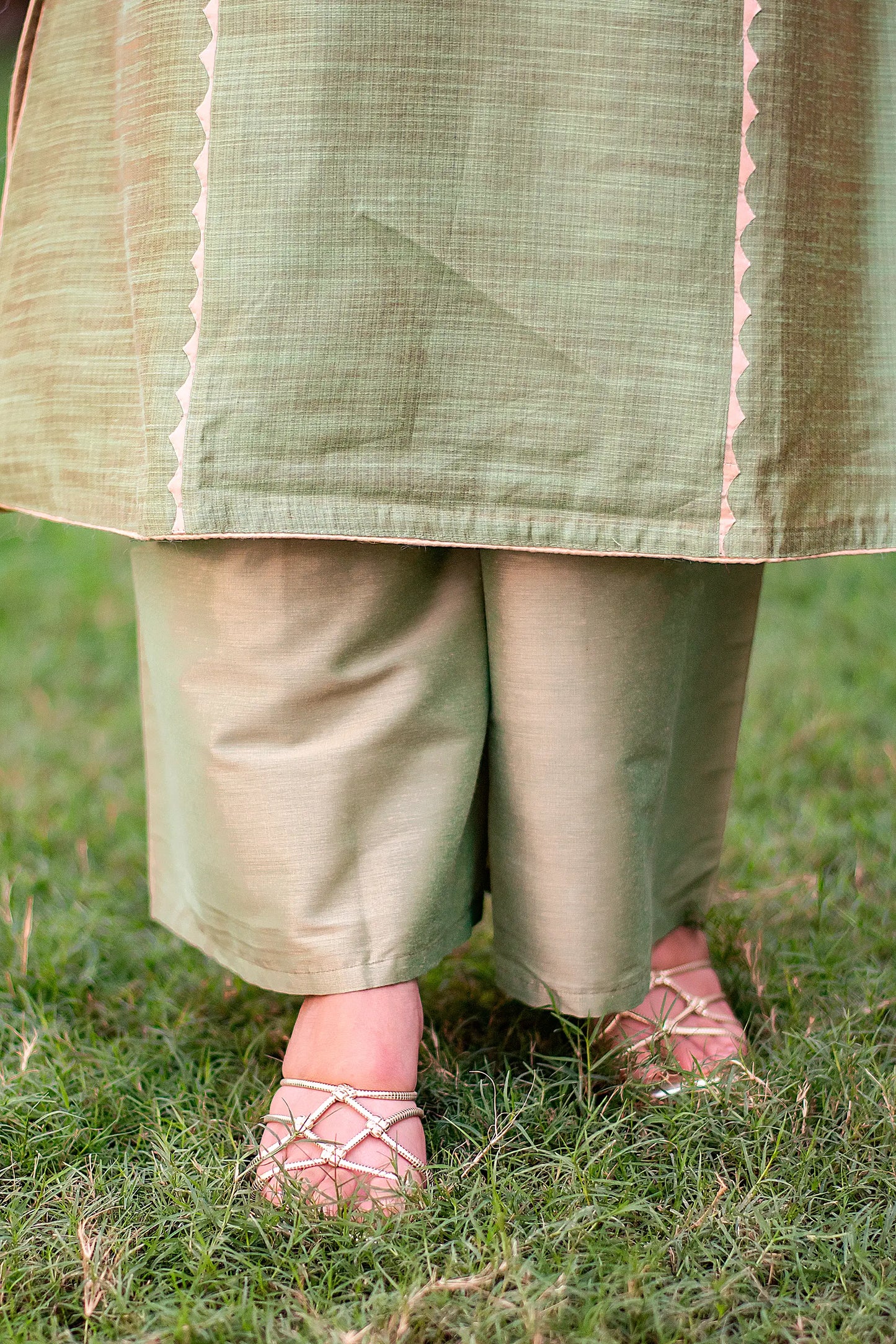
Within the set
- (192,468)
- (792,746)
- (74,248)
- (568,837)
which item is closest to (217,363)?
(192,468)

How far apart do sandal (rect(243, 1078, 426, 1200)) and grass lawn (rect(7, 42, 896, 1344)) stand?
3 cm

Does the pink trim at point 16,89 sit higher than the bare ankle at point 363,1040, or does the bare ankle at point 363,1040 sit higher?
the pink trim at point 16,89

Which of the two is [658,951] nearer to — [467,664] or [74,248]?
[467,664]

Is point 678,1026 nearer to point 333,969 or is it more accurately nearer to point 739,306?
point 333,969

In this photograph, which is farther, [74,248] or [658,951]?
[658,951]

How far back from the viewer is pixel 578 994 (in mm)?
1041

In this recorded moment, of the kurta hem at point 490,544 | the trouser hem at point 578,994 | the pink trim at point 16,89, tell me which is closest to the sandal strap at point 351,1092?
the trouser hem at point 578,994

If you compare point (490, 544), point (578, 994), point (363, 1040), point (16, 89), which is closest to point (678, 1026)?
point (578, 994)

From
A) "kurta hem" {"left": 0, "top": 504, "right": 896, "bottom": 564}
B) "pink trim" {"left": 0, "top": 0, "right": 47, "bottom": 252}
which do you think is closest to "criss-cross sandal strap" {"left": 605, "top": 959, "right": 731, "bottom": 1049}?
"kurta hem" {"left": 0, "top": 504, "right": 896, "bottom": 564}

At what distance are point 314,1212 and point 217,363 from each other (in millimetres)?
630

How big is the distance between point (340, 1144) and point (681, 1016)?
36 cm

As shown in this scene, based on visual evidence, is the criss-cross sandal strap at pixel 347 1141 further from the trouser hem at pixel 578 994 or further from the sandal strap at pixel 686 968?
the sandal strap at pixel 686 968

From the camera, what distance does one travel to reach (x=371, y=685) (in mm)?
969

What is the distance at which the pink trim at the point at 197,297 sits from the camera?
83 cm
